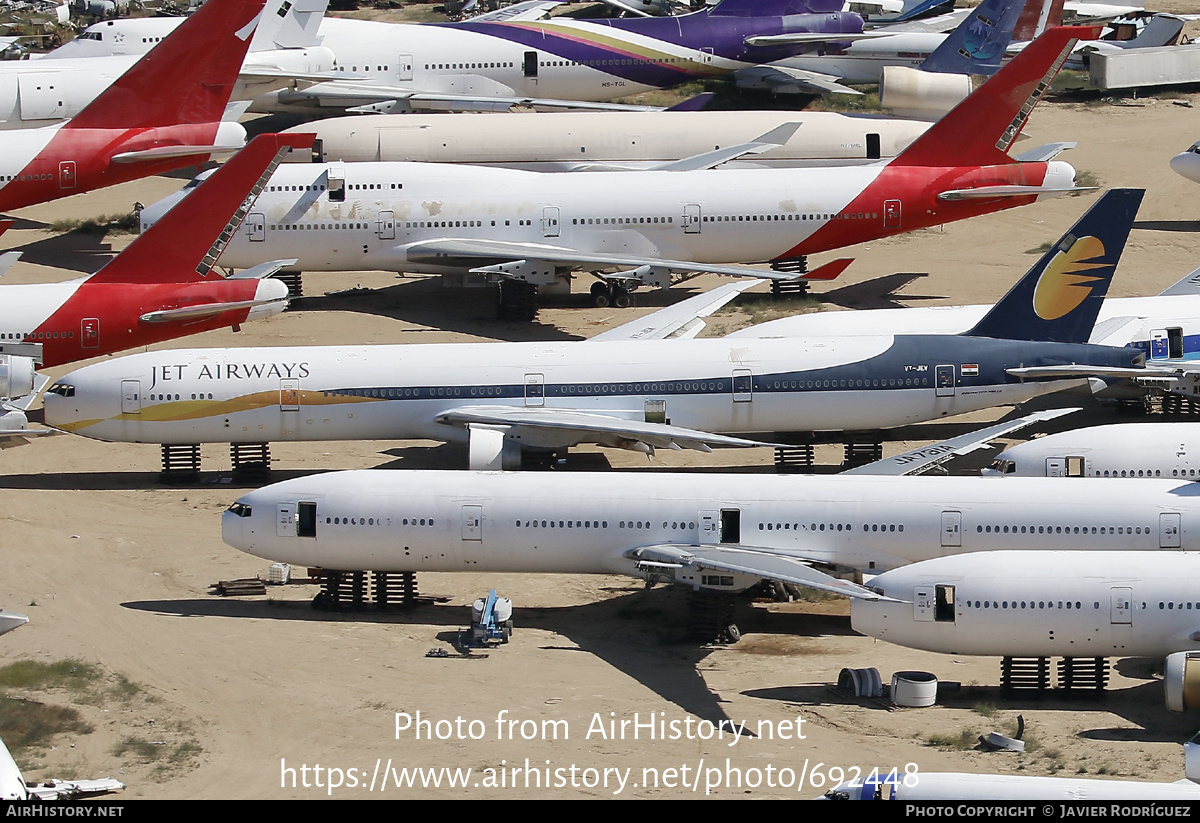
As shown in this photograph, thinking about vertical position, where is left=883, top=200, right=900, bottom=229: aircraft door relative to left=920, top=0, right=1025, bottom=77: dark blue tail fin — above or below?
below

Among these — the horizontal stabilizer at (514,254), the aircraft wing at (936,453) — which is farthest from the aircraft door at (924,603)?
the horizontal stabilizer at (514,254)

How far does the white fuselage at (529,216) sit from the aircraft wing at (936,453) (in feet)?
53.5

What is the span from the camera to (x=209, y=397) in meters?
47.2

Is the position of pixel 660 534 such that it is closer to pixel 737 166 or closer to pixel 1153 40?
pixel 737 166

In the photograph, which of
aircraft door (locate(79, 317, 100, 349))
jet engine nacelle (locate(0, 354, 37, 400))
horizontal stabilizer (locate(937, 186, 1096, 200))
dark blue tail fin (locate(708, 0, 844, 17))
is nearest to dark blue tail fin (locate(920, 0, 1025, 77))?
dark blue tail fin (locate(708, 0, 844, 17))

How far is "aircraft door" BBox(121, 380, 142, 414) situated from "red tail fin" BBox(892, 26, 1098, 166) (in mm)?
25710

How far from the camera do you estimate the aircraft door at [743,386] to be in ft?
155

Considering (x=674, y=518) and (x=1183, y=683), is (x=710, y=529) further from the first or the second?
(x=1183, y=683)

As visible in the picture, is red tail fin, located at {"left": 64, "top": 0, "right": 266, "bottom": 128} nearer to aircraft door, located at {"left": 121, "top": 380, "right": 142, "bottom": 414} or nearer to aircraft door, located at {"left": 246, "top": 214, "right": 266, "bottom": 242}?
aircraft door, located at {"left": 246, "top": 214, "right": 266, "bottom": 242}

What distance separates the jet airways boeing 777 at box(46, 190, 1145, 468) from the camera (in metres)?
47.2

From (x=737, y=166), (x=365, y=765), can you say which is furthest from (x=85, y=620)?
(x=737, y=166)
